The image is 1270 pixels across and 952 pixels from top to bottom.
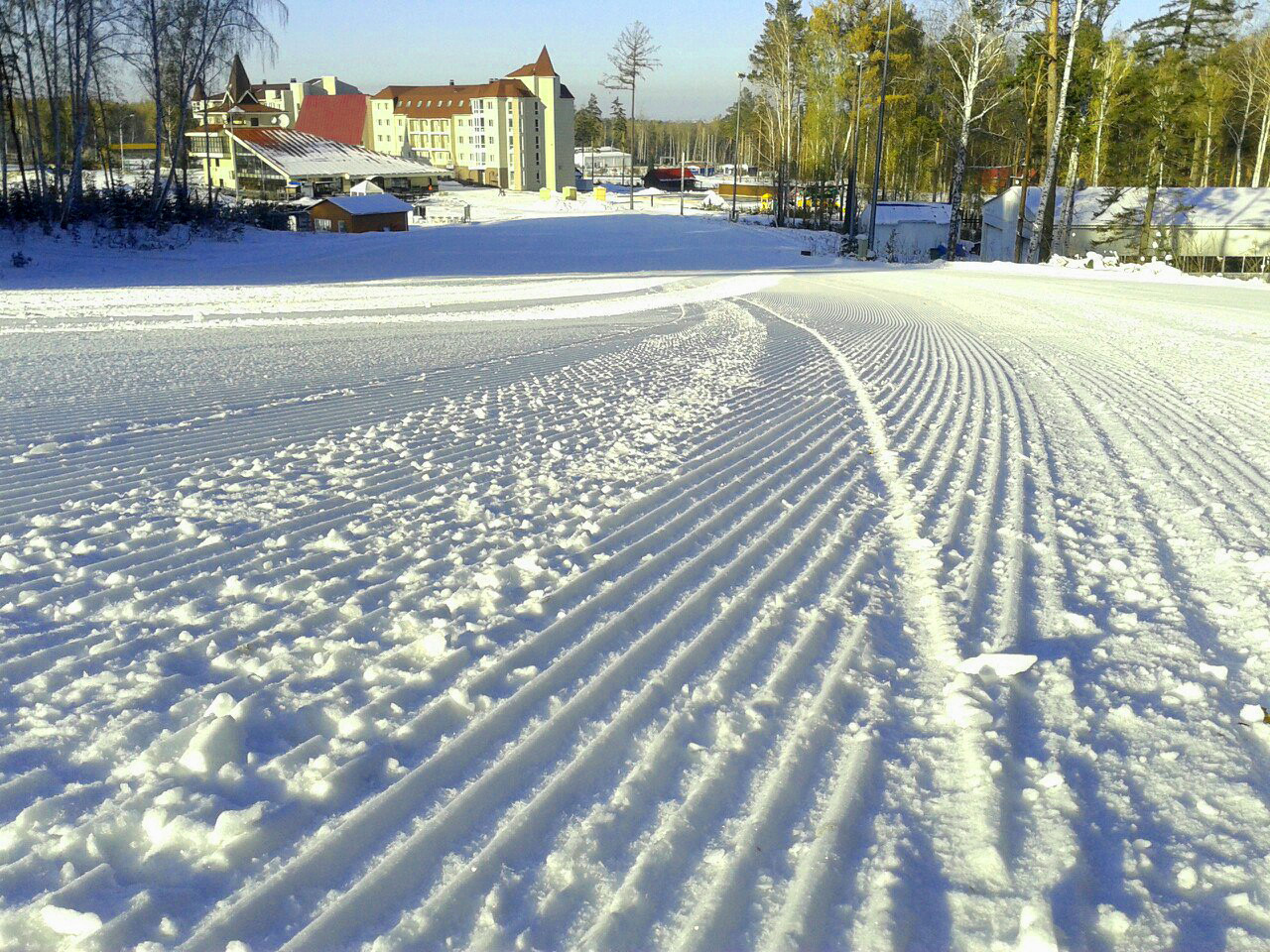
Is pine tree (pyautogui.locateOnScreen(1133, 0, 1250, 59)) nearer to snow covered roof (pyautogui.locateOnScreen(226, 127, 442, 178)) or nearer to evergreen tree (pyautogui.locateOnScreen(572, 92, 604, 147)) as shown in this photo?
snow covered roof (pyautogui.locateOnScreen(226, 127, 442, 178))

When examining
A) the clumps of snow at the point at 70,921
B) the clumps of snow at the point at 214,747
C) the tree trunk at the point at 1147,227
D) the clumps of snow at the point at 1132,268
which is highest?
the tree trunk at the point at 1147,227

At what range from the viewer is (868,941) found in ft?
7.98

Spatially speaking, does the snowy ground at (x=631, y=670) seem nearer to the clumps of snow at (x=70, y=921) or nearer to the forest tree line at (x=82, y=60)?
the clumps of snow at (x=70, y=921)

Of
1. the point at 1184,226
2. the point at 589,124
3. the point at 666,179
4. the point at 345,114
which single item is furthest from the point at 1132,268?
the point at 589,124

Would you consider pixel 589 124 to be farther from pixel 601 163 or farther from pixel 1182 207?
pixel 1182 207

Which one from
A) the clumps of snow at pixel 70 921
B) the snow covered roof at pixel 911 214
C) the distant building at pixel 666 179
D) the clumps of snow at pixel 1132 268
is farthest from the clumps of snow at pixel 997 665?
the distant building at pixel 666 179

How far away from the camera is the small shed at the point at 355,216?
4553 centimetres

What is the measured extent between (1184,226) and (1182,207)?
2.85 ft

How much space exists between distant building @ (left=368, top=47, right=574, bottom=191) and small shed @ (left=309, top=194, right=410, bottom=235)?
4808 centimetres

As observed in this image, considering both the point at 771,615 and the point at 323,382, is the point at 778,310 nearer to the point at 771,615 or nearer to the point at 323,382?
the point at 323,382

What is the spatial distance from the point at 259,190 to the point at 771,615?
69.1 m

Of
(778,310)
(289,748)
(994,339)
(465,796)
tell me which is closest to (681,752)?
(465,796)

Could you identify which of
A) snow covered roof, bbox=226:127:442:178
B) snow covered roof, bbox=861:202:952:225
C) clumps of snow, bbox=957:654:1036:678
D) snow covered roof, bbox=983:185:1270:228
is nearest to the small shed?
snow covered roof, bbox=226:127:442:178

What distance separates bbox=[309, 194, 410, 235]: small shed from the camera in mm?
45531
